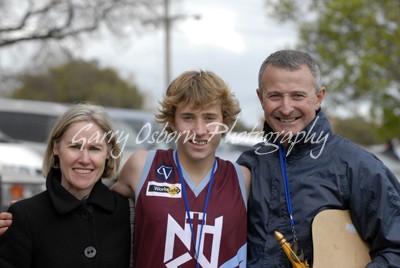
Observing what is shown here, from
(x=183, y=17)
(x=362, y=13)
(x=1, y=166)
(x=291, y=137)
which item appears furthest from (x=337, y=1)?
(x=291, y=137)

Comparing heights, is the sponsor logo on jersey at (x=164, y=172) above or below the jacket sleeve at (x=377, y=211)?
above

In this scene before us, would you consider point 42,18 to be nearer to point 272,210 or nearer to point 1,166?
point 1,166

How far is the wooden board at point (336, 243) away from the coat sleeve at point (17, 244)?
1.33 metres

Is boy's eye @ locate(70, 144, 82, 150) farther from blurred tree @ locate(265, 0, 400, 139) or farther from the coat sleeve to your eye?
blurred tree @ locate(265, 0, 400, 139)

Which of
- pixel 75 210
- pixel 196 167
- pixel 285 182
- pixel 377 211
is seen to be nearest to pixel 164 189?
pixel 196 167

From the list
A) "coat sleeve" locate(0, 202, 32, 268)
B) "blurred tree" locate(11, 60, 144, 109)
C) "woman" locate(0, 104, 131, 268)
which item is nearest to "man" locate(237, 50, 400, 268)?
"woman" locate(0, 104, 131, 268)

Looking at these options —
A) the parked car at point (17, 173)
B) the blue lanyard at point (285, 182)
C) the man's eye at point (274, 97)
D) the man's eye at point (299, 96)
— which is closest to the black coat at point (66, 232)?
the blue lanyard at point (285, 182)

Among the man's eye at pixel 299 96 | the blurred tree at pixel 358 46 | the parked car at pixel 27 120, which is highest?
the blurred tree at pixel 358 46

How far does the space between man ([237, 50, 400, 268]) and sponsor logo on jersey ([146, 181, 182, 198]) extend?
38 centimetres

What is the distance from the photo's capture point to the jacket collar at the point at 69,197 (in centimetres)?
344

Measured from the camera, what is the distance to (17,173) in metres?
8.93

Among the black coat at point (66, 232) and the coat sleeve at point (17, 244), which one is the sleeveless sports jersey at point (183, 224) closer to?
the black coat at point (66, 232)

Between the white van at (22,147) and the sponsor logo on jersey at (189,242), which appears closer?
the sponsor logo on jersey at (189,242)

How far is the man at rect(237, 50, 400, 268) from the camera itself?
3.29m
